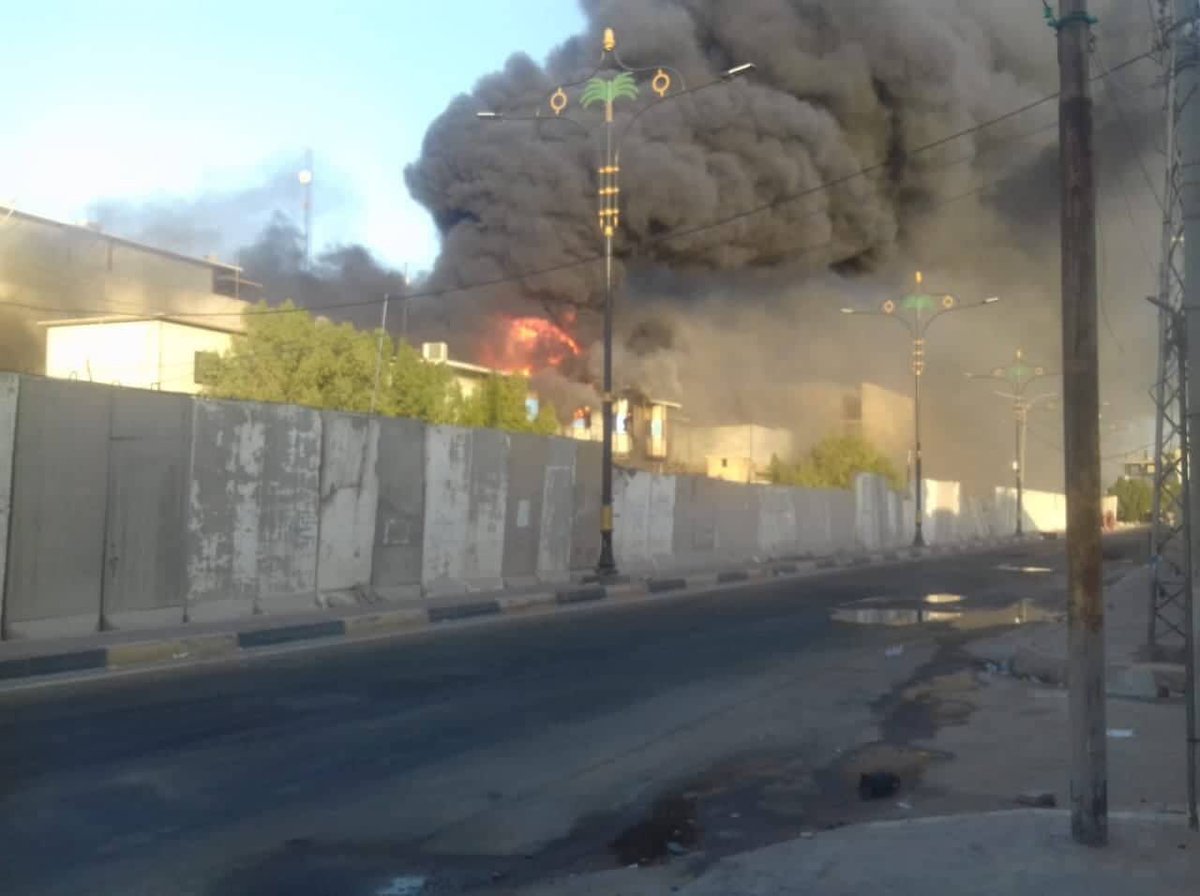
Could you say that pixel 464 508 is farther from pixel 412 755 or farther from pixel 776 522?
pixel 776 522

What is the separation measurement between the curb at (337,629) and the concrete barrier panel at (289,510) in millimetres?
1009

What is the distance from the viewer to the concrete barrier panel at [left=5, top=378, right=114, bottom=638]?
11367mm

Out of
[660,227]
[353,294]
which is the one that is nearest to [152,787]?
[660,227]

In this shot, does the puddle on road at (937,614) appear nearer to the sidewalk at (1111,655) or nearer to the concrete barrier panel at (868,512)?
the sidewalk at (1111,655)

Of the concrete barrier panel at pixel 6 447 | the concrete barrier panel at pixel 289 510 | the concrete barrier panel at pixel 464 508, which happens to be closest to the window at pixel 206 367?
the concrete barrier panel at pixel 464 508

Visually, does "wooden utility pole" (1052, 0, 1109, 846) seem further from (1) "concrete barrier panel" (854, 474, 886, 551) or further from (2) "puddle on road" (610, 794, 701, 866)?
(1) "concrete barrier panel" (854, 474, 886, 551)

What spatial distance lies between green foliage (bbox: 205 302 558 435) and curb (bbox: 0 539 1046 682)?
395 inches

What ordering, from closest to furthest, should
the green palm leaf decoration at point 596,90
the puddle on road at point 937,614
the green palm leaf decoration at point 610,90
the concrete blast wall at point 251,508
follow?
the concrete blast wall at point 251,508 → the puddle on road at point 937,614 → the green palm leaf decoration at point 610,90 → the green palm leaf decoration at point 596,90

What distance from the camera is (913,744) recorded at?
798cm

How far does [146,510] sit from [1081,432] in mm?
10068

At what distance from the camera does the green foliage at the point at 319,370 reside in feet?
103

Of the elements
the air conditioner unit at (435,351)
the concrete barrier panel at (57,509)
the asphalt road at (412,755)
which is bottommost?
the asphalt road at (412,755)

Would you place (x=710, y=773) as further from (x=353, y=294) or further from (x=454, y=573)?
(x=353, y=294)

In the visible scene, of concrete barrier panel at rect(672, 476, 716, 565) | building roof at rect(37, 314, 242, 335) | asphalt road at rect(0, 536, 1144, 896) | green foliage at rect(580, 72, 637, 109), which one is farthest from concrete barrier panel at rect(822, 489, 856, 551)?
asphalt road at rect(0, 536, 1144, 896)
